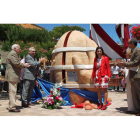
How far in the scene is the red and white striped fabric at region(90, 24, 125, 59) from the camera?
7.62 m

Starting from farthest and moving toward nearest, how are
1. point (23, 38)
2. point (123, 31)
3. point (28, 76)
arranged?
point (123, 31) → point (23, 38) → point (28, 76)

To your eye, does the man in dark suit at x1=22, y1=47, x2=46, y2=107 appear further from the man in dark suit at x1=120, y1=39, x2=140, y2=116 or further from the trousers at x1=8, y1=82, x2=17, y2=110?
the man in dark suit at x1=120, y1=39, x2=140, y2=116

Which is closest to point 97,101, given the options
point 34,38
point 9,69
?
point 9,69

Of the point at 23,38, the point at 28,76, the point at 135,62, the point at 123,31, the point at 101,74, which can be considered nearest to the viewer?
the point at 135,62

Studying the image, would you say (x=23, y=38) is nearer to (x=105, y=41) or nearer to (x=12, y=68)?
(x=105, y=41)

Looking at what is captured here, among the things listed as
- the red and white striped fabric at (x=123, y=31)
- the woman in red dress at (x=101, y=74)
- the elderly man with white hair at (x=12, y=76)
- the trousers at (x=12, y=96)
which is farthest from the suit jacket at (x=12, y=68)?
the red and white striped fabric at (x=123, y=31)

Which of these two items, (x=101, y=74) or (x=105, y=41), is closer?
(x=101, y=74)

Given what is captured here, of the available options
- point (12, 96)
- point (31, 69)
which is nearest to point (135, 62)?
point (31, 69)

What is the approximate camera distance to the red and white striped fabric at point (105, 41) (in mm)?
7616

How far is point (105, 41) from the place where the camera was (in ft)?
26.4

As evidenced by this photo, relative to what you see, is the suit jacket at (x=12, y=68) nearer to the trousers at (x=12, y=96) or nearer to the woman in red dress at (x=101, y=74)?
the trousers at (x=12, y=96)

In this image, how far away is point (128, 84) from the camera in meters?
4.64

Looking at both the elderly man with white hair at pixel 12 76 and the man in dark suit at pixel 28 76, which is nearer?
the elderly man with white hair at pixel 12 76

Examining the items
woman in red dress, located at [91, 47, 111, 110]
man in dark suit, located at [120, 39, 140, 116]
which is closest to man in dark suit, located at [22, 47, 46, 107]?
woman in red dress, located at [91, 47, 111, 110]
